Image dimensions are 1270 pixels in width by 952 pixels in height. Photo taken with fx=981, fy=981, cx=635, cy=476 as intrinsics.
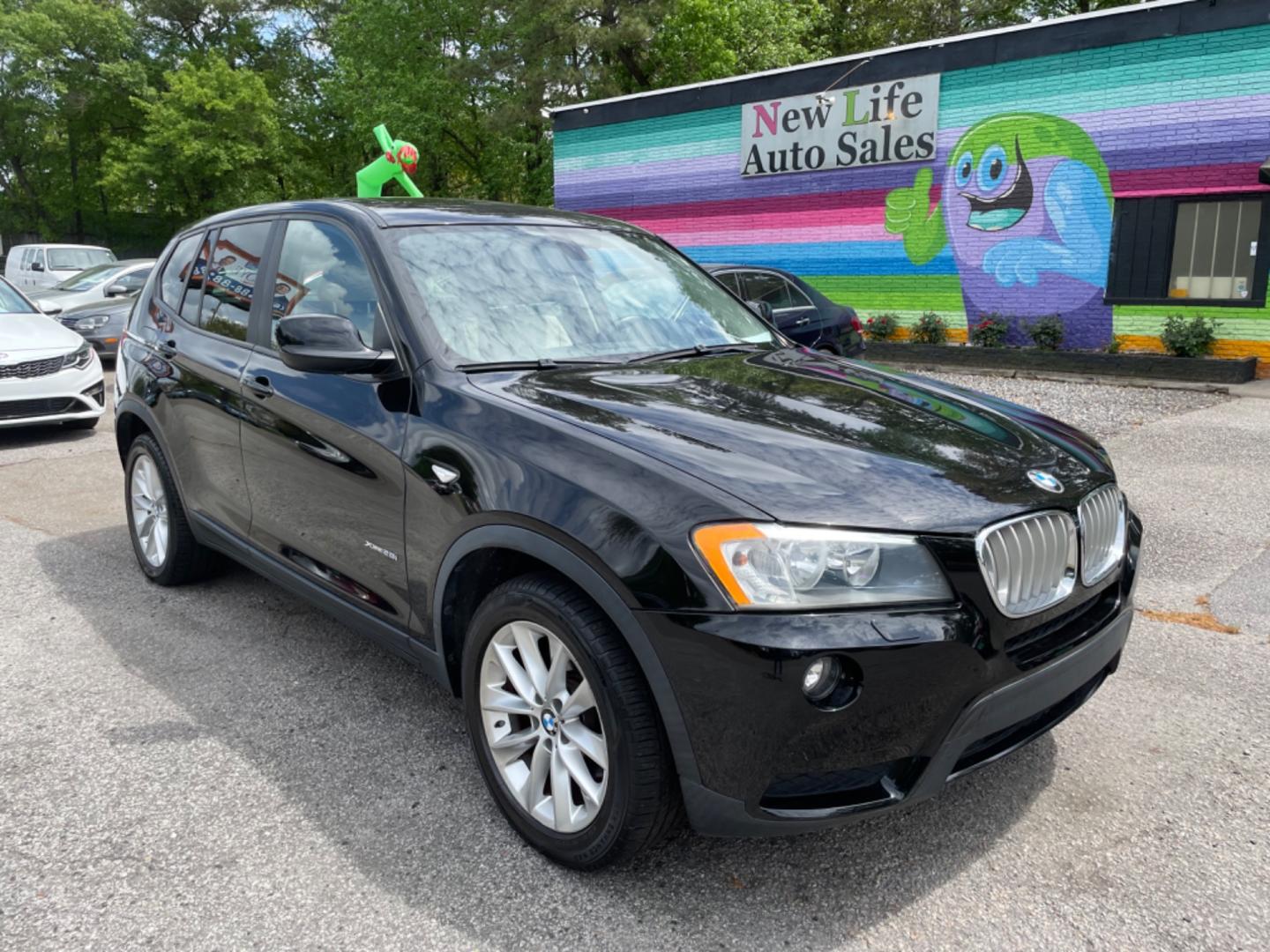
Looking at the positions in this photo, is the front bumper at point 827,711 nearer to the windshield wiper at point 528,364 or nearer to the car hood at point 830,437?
the car hood at point 830,437

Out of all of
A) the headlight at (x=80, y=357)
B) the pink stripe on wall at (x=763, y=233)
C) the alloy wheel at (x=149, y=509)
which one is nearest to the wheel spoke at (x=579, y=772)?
the alloy wheel at (x=149, y=509)

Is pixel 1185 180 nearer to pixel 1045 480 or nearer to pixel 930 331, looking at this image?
pixel 930 331

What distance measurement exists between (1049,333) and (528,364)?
12.9 metres

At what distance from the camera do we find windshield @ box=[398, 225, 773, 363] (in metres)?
3.19

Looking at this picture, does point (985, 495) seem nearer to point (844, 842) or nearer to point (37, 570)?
point (844, 842)

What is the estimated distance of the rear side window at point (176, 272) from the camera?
15.0 feet

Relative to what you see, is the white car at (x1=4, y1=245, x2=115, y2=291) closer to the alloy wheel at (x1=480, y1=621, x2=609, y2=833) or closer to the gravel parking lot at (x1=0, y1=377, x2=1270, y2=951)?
the gravel parking lot at (x1=0, y1=377, x2=1270, y2=951)

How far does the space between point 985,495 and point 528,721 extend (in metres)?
1.32

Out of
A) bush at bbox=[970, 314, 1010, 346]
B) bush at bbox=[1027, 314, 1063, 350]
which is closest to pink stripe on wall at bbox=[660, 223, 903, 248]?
bush at bbox=[970, 314, 1010, 346]

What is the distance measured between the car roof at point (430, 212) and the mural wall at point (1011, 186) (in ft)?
40.0

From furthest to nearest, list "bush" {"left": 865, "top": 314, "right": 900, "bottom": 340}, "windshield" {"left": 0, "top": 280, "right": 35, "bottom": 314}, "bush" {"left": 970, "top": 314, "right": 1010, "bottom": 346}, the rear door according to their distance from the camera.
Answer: "bush" {"left": 865, "top": 314, "right": 900, "bottom": 340} → "bush" {"left": 970, "top": 314, "right": 1010, "bottom": 346} → "windshield" {"left": 0, "top": 280, "right": 35, "bottom": 314} → the rear door

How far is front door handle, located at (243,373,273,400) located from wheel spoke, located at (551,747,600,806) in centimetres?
186

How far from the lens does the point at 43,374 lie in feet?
28.5

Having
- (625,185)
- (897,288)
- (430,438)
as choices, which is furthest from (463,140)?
(430,438)
